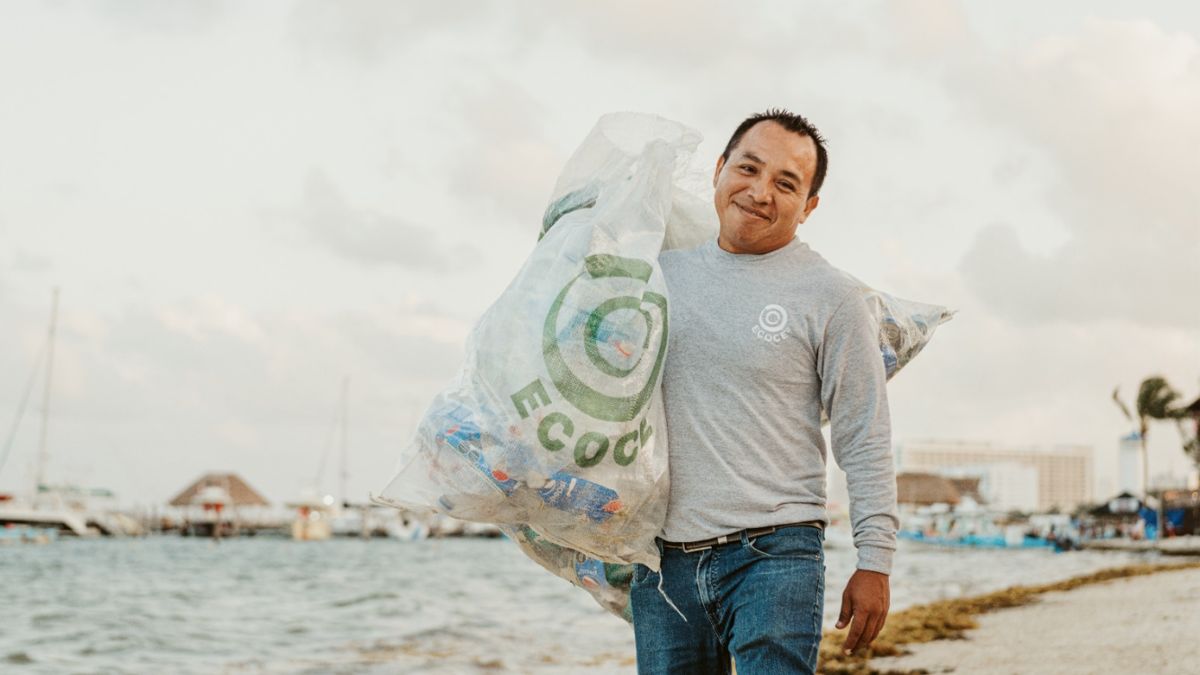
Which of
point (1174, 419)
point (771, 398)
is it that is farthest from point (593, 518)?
point (1174, 419)

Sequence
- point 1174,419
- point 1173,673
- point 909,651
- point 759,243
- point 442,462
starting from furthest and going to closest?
1. point 1174,419
2. point 909,651
3. point 1173,673
4. point 759,243
5. point 442,462

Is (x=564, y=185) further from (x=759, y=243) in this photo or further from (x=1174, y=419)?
(x=1174, y=419)

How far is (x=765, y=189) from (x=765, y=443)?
0.58m

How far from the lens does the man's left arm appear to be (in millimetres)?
2486

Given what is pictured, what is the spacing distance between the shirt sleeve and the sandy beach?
4.99 metres

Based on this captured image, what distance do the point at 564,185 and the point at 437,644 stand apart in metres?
10.9

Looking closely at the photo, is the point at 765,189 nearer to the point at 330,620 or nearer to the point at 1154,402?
the point at 330,620

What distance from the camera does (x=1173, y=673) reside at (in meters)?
6.49

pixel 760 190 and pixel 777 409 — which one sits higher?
pixel 760 190

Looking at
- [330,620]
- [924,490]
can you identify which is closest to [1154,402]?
[924,490]

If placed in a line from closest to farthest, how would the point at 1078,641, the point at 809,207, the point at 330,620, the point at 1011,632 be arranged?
the point at 809,207
the point at 1078,641
the point at 1011,632
the point at 330,620

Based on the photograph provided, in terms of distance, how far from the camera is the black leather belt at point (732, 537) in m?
2.51

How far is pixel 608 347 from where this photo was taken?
2547 millimetres

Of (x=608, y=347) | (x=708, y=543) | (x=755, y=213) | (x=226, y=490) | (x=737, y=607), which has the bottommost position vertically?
(x=226, y=490)
